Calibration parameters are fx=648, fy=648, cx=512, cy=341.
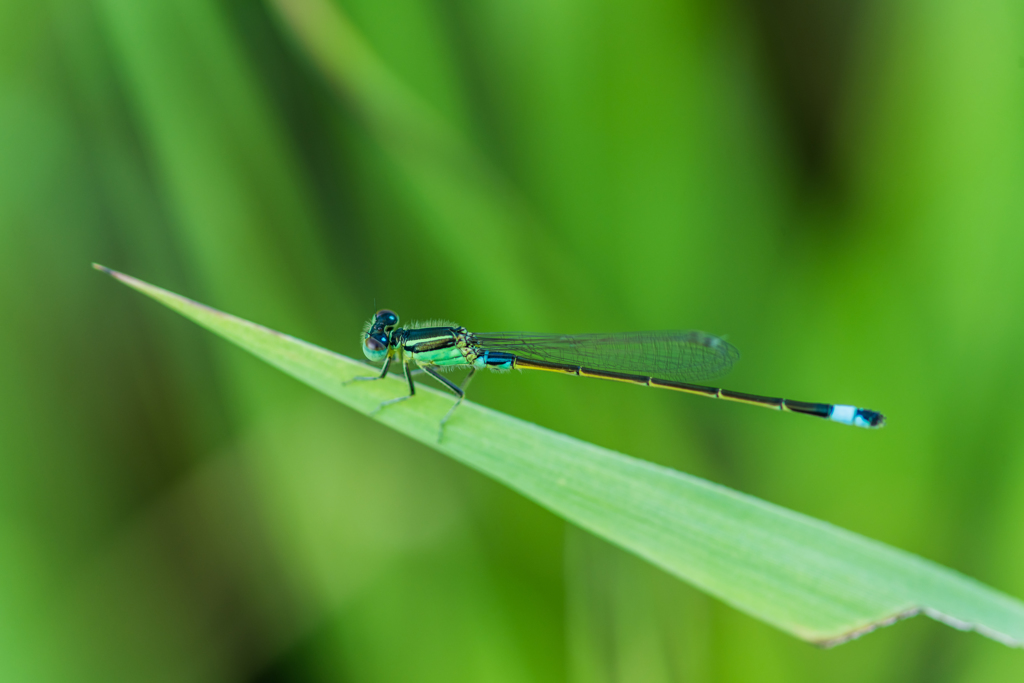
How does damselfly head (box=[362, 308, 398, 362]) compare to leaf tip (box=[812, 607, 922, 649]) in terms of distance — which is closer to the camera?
leaf tip (box=[812, 607, 922, 649])

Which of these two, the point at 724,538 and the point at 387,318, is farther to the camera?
the point at 387,318

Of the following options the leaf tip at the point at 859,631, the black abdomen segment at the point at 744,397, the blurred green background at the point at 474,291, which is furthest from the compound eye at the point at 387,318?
the leaf tip at the point at 859,631

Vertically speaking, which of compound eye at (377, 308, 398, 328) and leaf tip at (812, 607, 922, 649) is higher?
compound eye at (377, 308, 398, 328)

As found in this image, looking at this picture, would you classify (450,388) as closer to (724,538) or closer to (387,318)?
(387,318)

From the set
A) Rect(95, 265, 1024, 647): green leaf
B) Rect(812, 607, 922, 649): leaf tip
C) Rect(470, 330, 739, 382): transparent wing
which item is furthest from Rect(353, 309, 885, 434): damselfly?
Rect(812, 607, 922, 649): leaf tip

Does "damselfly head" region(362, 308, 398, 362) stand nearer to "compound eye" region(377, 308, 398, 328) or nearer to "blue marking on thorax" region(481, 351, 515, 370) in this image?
"compound eye" region(377, 308, 398, 328)

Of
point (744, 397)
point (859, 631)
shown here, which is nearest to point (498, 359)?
point (744, 397)

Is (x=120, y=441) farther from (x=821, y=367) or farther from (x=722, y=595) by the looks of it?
(x=821, y=367)
